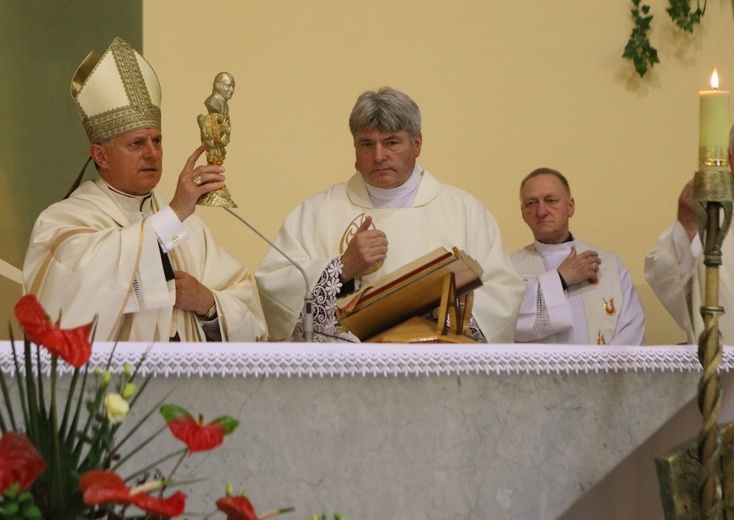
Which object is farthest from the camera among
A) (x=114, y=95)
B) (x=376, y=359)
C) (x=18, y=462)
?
(x=114, y=95)

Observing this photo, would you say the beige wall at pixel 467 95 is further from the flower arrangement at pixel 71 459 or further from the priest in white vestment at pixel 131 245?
the flower arrangement at pixel 71 459

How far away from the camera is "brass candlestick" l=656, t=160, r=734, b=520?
289 cm

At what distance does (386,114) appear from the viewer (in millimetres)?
4742

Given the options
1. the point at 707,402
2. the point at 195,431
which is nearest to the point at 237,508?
the point at 195,431

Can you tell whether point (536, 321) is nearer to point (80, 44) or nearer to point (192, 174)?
point (192, 174)

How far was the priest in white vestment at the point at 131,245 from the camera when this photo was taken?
4.09m

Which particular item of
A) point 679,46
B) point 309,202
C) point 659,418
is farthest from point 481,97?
point 659,418

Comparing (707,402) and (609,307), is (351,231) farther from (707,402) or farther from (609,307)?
(707,402)

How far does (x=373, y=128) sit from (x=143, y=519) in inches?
115

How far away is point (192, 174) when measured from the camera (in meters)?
4.09

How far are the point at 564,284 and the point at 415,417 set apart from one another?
9.01 feet

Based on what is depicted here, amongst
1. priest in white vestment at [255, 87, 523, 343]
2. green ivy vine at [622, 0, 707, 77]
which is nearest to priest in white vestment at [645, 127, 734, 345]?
priest in white vestment at [255, 87, 523, 343]

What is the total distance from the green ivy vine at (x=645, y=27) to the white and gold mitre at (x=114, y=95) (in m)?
3.24

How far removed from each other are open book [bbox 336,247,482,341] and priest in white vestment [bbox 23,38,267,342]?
0.73 m
